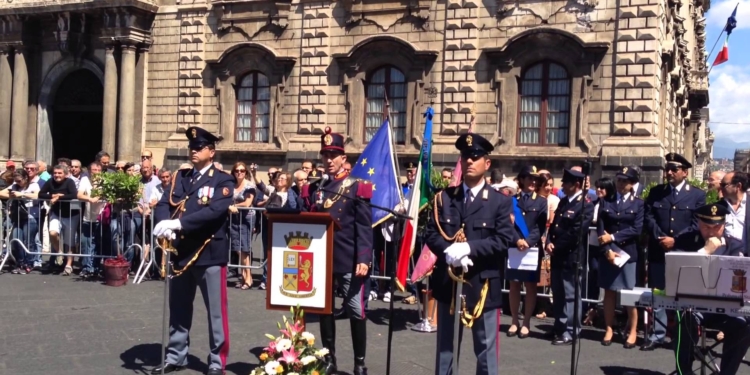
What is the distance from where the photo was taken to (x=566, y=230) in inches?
376

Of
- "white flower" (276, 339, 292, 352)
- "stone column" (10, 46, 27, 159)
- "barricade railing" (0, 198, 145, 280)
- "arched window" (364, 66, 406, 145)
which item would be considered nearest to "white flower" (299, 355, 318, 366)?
"white flower" (276, 339, 292, 352)

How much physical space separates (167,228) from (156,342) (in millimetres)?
2386

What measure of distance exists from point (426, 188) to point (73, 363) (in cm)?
430

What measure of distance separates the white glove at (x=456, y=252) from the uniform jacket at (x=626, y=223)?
439 cm

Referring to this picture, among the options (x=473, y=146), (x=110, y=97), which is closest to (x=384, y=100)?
(x=110, y=97)

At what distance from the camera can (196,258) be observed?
24.2 feet

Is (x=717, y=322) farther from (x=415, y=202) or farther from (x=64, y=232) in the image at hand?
(x=64, y=232)

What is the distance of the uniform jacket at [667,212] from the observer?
30.7 feet

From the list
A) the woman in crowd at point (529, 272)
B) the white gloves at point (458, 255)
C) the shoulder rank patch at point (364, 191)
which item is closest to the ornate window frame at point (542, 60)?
the woman in crowd at point (529, 272)

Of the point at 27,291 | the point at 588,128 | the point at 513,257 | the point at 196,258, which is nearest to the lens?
the point at 196,258

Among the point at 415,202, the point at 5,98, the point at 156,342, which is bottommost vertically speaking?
the point at 156,342

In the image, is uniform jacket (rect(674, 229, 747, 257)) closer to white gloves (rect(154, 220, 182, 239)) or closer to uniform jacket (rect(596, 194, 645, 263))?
uniform jacket (rect(596, 194, 645, 263))

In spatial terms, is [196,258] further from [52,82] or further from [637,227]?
[52,82]

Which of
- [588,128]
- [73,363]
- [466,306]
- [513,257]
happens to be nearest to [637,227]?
[513,257]
